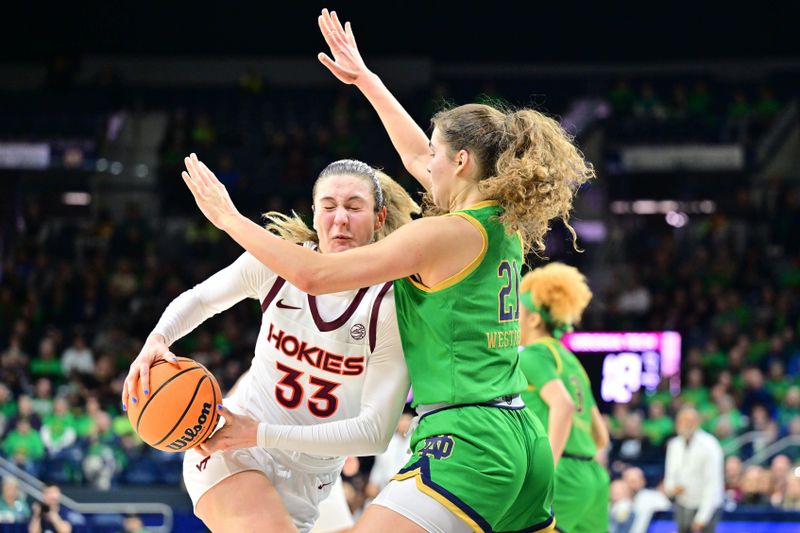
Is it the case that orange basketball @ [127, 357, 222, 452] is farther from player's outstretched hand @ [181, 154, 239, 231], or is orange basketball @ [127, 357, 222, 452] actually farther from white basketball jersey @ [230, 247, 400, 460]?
player's outstretched hand @ [181, 154, 239, 231]

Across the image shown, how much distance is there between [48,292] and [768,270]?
1058 cm

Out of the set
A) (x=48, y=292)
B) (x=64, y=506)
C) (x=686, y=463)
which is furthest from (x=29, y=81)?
(x=686, y=463)

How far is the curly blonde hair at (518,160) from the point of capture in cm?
317

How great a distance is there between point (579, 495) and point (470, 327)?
2357 millimetres

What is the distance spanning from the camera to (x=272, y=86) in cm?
2067

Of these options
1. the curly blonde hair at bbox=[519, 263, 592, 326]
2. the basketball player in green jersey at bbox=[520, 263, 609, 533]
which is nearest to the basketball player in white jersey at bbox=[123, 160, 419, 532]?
the basketball player in green jersey at bbox=[520, 263, 609, 533]

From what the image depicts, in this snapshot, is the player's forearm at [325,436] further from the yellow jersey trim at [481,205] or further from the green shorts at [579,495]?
the green shorts at [579,495]

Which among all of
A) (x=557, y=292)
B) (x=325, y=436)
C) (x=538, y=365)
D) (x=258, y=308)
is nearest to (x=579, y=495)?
(x=538, y=365)

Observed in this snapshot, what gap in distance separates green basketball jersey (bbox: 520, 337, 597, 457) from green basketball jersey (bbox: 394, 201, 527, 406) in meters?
1.81

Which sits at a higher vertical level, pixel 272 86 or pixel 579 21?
pixel 579 21

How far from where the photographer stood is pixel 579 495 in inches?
204

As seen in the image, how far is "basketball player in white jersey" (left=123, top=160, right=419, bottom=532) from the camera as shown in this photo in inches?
132

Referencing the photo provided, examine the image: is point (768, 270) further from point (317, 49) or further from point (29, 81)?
point (29, 81)

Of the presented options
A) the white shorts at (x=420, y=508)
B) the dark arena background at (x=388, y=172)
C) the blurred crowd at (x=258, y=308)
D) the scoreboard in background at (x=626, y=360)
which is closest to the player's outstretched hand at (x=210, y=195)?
the white shorts at (x=420, y=508)
